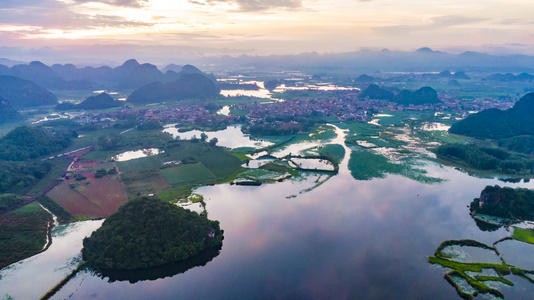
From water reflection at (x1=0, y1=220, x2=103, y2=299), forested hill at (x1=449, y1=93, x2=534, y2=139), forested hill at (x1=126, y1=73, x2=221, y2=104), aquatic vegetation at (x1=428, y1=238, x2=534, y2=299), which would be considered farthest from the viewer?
forested hill at (x1=126, y1=73, x2=221, y2=104)

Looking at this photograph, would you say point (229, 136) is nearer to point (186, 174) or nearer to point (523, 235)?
point (186, 174)

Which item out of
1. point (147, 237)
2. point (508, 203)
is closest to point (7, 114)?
point (147, 237)

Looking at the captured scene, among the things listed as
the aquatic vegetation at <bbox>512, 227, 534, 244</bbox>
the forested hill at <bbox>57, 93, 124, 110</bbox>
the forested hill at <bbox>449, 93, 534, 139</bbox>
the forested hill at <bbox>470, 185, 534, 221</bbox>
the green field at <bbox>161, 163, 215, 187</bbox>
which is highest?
the forested hill at <bbox>449, 93, 534, 139</bbox>

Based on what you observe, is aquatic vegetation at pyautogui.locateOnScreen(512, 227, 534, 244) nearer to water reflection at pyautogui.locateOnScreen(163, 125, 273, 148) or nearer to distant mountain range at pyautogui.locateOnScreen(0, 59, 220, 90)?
water reflection at pyautogui.locateOnScreen(163, 125, 273, 148)

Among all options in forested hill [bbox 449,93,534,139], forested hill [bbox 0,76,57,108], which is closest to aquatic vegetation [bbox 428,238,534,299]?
forested hill [bbox 449,93,534,139]

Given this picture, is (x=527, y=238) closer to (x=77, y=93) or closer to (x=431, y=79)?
(x=77, y=93)

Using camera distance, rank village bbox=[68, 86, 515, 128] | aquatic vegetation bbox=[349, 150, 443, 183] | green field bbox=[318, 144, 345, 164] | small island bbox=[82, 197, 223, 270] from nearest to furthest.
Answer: small island bbox=[82, 197, 223, 270]
aquatic vegetation bbox=[349, 150, 443, 183]
green field bbox=[318, 144, 345, 164]
village bbox=[68, 86, 515, 128]

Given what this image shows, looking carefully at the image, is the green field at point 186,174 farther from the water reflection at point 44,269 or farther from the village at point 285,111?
the village at point 285,111
